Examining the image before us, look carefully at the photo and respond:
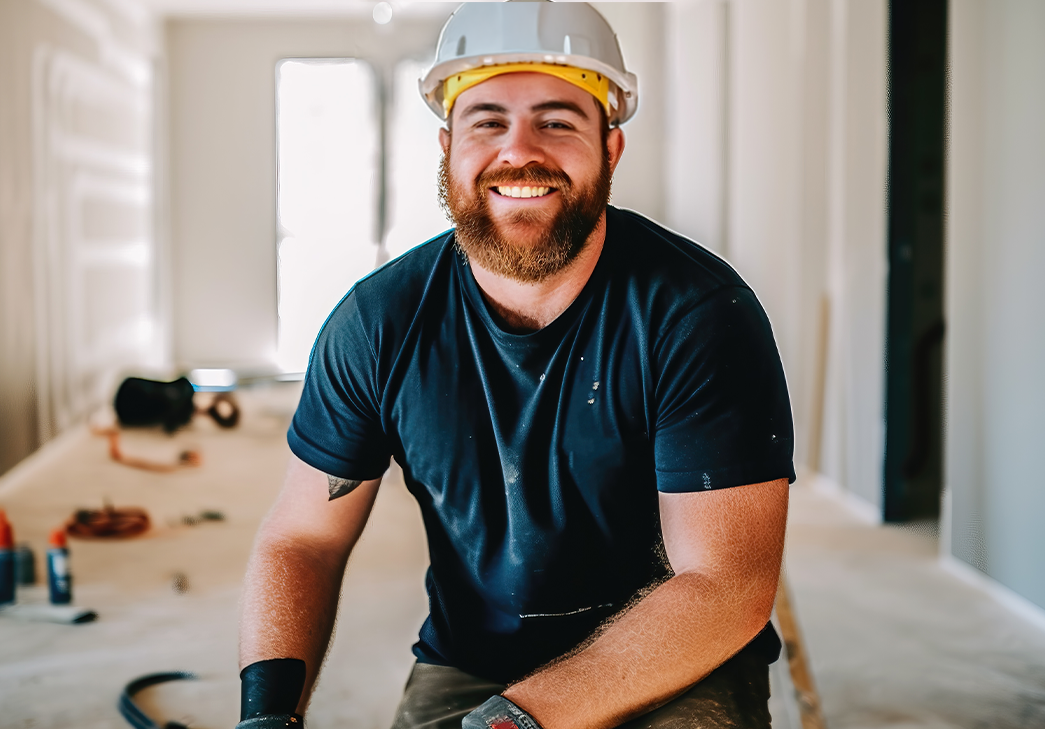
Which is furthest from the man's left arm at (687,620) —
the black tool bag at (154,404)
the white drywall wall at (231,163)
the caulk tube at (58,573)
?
the white drywall wall at (231,163)

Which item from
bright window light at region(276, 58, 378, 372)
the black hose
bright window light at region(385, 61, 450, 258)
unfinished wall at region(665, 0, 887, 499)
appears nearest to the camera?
the black hose

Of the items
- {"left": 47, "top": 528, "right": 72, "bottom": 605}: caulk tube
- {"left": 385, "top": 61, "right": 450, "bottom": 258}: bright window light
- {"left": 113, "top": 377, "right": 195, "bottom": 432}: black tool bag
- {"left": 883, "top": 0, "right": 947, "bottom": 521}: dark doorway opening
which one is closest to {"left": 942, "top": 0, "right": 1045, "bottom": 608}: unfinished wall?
{"left": 883, "top": 0, "right": 947, "bottom": 521}: dark doorway opening

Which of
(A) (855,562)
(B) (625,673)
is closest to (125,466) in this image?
(A) (855,562)

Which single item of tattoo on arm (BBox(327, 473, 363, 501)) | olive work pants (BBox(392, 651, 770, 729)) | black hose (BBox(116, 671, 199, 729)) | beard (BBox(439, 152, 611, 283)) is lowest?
black hose (BBox(116, 671, 199, 729))

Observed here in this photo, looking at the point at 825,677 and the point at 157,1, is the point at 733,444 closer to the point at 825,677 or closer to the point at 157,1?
the point at 825,677

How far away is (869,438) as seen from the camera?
11.5 feet

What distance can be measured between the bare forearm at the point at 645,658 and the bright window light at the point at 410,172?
18.1ft

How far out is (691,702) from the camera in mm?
1105

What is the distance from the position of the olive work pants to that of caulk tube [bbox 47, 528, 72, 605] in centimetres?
177

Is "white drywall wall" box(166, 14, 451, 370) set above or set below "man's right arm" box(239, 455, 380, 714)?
above

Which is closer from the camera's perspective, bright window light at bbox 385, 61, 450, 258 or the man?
the man

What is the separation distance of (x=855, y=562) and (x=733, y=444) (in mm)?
2219

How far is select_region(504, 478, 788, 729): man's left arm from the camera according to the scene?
40.2 inches

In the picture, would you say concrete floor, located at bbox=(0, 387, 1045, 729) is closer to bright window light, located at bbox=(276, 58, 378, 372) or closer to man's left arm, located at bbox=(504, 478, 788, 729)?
man's left arm, located at bbox=(504, 478, 788, 729)
